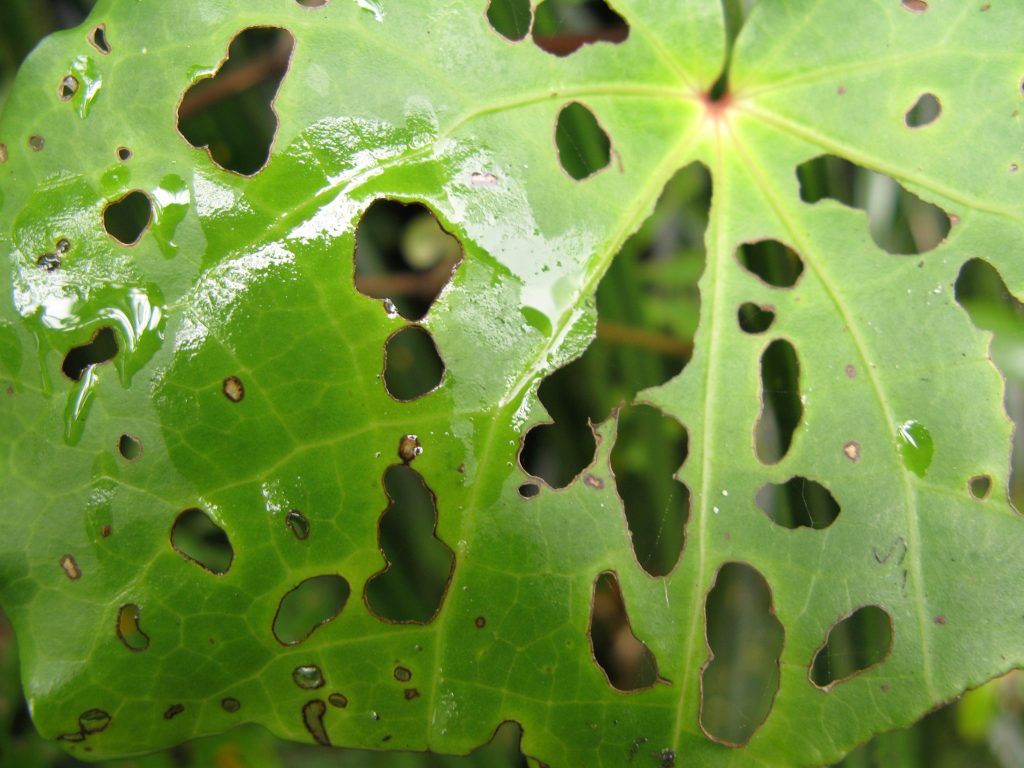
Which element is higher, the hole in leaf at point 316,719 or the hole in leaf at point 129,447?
the hole in leaf at point 129,447

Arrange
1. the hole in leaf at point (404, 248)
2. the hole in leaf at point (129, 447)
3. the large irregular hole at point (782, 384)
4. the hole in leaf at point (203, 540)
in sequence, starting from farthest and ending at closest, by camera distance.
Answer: the hole in leaf at point (404, 248) < the hole in leaf at point (203, 540) < the large irregular hole at point (782, 384) < the hole in leaf at point (129, 447)

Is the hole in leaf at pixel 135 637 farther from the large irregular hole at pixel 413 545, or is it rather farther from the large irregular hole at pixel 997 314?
the large irregular hole at pixel 997 314

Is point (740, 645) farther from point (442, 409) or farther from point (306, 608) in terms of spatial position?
point (442, 409)

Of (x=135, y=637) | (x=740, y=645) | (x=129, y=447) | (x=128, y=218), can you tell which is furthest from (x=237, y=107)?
(x=740, y=645)

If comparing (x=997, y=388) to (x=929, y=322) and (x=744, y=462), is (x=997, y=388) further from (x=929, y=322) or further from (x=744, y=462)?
(x=744, y=462)

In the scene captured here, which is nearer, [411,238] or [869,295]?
[869,295]

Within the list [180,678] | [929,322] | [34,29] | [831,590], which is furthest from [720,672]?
[34,29]

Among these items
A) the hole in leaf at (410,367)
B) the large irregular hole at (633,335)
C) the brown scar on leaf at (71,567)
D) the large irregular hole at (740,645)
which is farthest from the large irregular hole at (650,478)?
the brown scar on leaf at (71,567)
